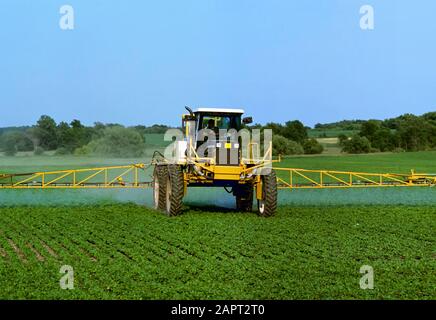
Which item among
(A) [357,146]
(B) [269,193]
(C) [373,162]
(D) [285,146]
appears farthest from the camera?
(A) [357,146]

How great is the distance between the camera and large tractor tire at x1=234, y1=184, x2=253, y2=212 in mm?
21531

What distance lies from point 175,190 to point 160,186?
2370 mm

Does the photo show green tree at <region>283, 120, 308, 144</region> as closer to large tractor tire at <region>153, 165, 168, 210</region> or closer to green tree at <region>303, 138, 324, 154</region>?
green tree at <region>303, 138, 324, 154</region>

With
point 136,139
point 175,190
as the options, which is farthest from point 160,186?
point 136,139

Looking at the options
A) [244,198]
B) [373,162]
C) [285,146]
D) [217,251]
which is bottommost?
[373,162]

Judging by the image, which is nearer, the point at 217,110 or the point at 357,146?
the point at 217,110

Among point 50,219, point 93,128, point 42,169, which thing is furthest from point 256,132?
point 93,128

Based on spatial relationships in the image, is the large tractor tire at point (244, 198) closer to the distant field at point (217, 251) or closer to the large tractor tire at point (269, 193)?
the distant field at point (217, 251)

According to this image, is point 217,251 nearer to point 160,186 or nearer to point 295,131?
point 160,186

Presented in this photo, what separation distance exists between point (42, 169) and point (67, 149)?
8.60m

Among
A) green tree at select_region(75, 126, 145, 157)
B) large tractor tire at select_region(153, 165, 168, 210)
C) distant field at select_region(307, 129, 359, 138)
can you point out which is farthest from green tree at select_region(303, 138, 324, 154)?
large tractor tire at select_region(153, 165, 168, 210)

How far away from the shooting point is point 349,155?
59656 mm

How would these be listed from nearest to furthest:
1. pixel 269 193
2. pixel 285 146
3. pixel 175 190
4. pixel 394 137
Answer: pixel 269 193 < pixel 175 190 < pixel 285 146 < pixel 394 137

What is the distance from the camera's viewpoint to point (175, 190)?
19312 mm
